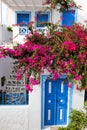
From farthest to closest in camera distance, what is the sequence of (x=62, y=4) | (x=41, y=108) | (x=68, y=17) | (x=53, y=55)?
(x=68, y=17), (x=62, y=4), (x=41, y=108), (x=53, y=55)

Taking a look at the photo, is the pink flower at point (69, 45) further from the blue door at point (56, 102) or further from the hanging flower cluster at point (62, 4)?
the hanging flower cluster at point (62, 4)

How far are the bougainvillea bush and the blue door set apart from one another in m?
0.99

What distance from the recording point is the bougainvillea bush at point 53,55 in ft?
33.8

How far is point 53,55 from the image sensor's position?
34.0 feet

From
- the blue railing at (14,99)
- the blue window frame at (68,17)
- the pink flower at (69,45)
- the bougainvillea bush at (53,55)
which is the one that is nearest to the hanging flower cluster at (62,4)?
the blue window frame at (68,17)

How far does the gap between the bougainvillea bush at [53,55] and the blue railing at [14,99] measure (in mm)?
1239

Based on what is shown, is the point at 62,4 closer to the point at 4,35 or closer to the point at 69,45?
the point at 4,35

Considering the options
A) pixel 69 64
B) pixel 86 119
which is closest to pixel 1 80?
pixel 69 64

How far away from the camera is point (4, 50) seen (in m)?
10.6

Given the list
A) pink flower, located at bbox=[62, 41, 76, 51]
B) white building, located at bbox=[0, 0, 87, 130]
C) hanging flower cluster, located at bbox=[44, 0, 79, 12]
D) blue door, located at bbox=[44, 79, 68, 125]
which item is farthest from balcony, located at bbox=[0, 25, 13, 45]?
pink flower, located at bbox=[62, 41, 76, 51]

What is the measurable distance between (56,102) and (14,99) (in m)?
1.90

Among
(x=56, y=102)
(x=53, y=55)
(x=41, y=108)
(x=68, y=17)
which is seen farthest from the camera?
(x=68, y=17)

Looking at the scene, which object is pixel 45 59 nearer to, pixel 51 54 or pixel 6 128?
pixel 51 54

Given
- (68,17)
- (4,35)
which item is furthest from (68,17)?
(4,35)
